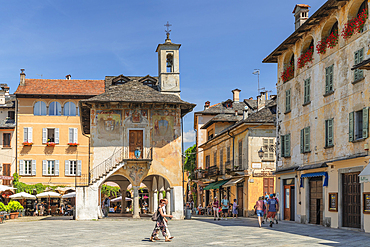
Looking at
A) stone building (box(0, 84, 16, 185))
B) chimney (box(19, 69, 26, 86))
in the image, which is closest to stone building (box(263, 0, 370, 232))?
stone building (box(0, 84, 16, 185))

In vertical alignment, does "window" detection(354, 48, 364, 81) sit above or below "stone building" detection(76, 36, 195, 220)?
above

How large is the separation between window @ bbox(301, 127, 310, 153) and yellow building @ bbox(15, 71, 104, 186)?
2832 cm

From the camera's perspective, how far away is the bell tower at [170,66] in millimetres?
34594

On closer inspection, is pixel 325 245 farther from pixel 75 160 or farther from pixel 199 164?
pixel 199 164

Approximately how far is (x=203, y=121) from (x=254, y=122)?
81.1 feet

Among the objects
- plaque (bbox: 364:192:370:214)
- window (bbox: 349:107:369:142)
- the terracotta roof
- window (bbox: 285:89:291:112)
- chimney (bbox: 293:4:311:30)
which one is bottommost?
plaque (bbox: 364:192:370:214)

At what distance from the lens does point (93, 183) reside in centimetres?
3139

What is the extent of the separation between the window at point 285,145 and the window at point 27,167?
28.7m

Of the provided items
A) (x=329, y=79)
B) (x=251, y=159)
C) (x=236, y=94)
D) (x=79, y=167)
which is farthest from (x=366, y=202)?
(x=236, y=94)

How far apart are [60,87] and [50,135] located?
505cm

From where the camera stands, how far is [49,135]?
166 feet

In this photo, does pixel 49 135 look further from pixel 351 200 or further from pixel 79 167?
pixel 351 200

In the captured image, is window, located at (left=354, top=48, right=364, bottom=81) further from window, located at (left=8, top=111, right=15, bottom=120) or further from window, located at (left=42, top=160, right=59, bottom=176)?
window, located at (left=8, top=111, right=15, bottom=120)

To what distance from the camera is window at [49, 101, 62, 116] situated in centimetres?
5047
